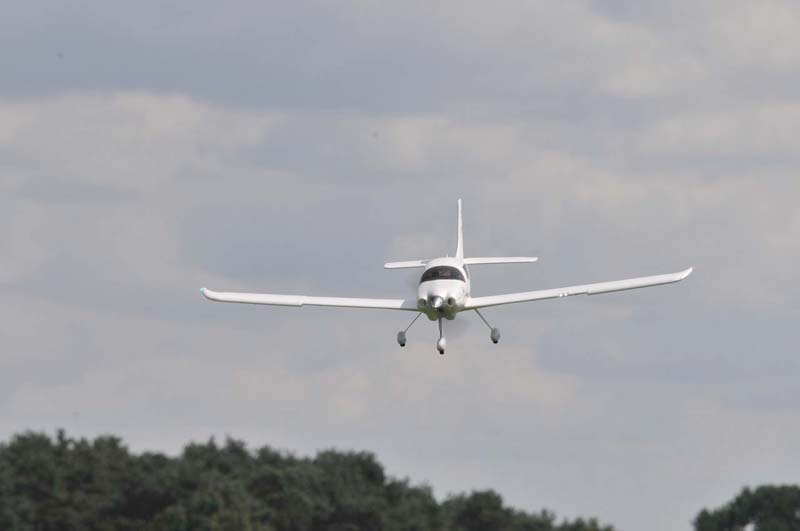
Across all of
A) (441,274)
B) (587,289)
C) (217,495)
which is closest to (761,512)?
(217,495)

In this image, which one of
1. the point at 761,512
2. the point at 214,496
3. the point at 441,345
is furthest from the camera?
the point at 761,512

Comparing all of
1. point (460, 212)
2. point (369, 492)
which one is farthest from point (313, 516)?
point (460, 212)

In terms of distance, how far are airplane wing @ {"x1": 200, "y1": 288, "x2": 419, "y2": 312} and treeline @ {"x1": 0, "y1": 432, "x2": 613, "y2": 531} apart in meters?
16.2

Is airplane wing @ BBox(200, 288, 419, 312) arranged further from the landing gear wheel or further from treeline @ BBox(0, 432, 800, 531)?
treeline @ BBox(0, 432, 800, 531)

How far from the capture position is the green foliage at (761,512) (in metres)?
114

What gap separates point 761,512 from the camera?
11569 cm

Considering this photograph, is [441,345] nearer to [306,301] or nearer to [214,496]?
[306,301]

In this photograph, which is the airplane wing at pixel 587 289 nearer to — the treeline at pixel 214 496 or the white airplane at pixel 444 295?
the white airplane at pixel 444 295

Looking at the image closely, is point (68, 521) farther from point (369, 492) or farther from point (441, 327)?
point (441, 327)

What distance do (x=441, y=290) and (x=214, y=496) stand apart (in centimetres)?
2661

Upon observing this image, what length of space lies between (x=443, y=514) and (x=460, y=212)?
A: 2186cm

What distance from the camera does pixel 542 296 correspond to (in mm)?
73875

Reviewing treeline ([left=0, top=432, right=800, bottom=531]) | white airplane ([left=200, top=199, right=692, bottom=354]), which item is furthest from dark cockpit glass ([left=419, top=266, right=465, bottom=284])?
treeline ([left=0, top=432, right=800, bottom=531])

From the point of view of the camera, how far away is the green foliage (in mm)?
114500
